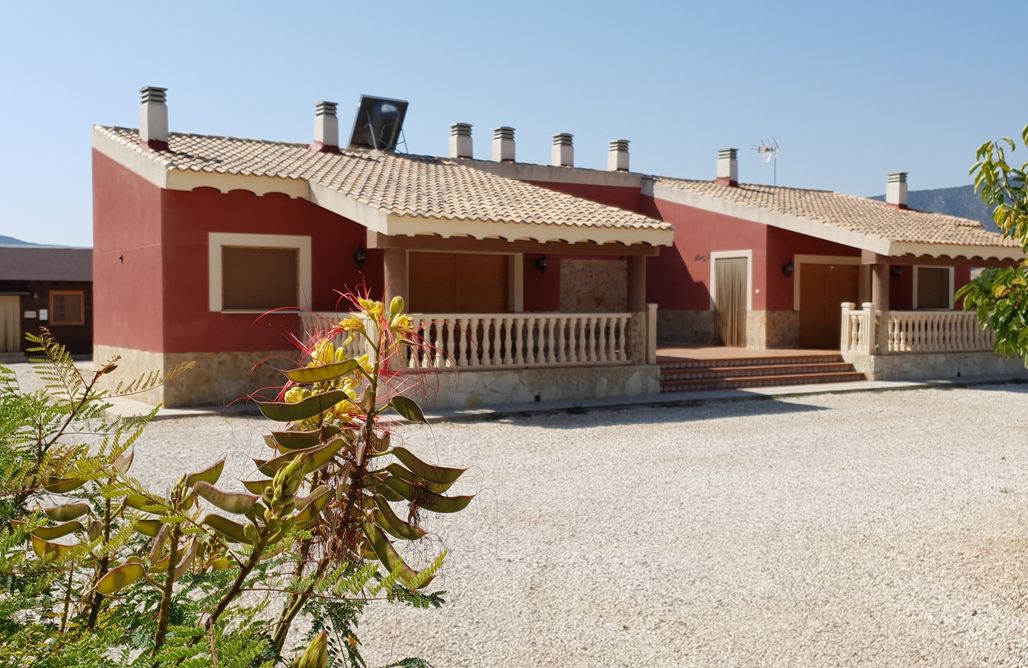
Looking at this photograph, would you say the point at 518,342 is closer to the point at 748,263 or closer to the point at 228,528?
the point at 748,263

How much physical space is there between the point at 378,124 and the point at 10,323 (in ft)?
44.6

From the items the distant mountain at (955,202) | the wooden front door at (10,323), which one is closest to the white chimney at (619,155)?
the wooden front door at (10,323)

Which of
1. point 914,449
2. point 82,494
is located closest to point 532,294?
point 914,449

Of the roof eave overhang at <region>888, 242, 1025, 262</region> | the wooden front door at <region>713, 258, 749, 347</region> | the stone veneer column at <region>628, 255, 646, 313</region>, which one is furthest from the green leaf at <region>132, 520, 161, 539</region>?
the wooden front door at <region>713, 258, 749, 347</region>

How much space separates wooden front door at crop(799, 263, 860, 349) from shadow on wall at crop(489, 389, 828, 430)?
667 cm

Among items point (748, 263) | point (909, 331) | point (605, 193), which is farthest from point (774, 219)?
point (605, 193)

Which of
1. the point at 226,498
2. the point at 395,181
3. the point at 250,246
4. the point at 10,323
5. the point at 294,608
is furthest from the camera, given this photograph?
the point at 10,323

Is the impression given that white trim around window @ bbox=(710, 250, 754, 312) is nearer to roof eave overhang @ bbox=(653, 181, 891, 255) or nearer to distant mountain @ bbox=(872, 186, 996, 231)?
roof eave overhang @ bbox=(653, 181, 891, 255)

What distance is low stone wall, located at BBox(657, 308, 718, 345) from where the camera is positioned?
70.2 feet

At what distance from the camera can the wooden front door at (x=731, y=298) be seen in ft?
67.3

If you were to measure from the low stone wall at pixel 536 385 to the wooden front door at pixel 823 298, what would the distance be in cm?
719

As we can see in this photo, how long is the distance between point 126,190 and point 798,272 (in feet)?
44.0

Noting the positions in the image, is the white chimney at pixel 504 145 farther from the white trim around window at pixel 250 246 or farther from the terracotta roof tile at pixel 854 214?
the white trim around window at pixel 250 246

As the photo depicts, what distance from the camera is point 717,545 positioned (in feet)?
20.6
